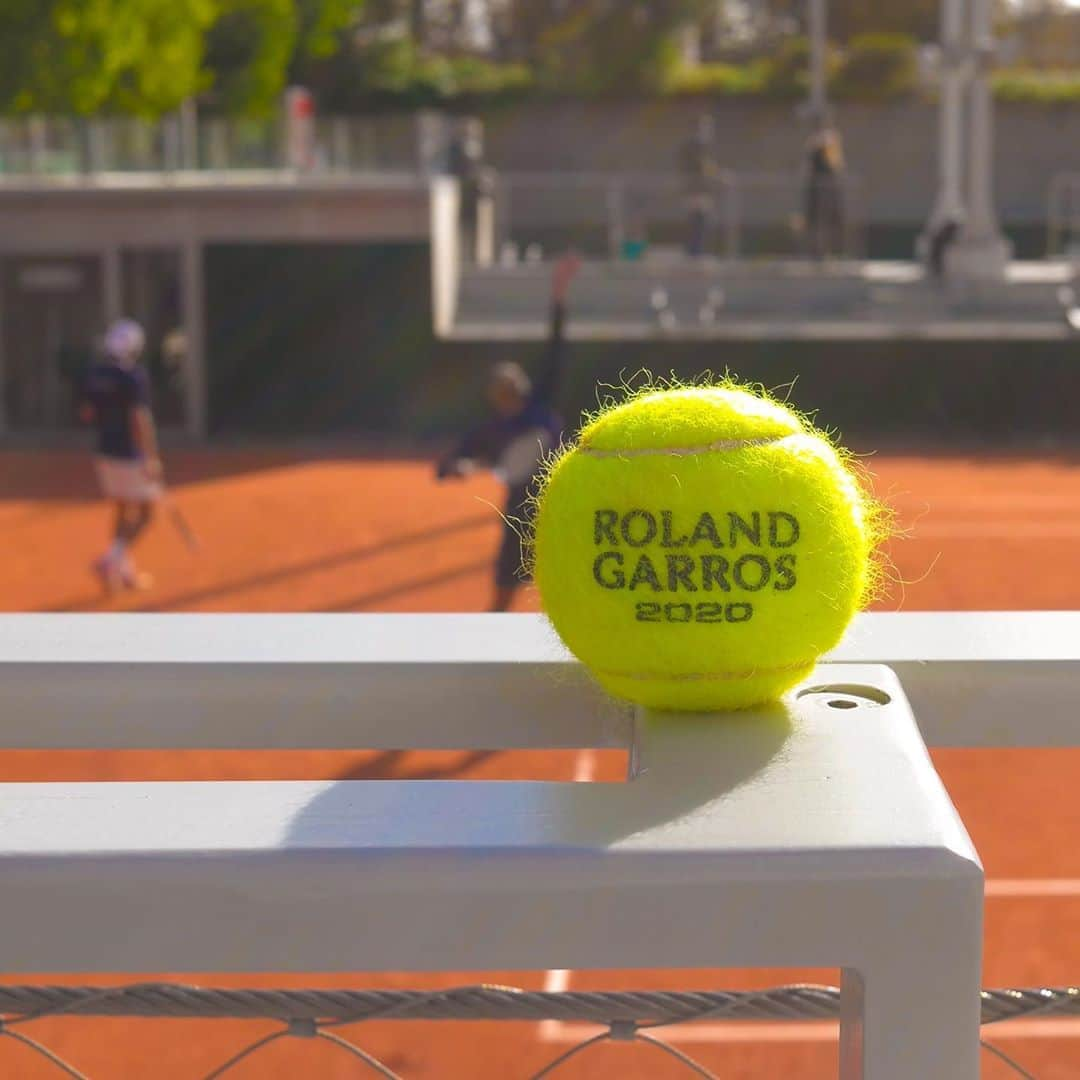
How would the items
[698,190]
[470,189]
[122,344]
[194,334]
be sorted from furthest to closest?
[470,189] < [698,190] < [194,334] < [122,344]

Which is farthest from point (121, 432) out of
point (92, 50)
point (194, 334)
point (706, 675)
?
point (92, 50)

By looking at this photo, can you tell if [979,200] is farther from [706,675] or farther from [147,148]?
[706,675]

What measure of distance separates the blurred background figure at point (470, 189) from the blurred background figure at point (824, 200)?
188 inches

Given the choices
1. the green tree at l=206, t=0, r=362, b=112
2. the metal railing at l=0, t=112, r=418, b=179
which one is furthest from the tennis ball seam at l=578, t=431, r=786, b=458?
the green tree at l=206, t=0, r=362, b=112

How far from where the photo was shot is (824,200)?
2416 cm

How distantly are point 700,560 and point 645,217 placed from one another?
23547mm

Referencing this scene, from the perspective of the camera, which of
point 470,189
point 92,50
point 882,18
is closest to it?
point 470,189

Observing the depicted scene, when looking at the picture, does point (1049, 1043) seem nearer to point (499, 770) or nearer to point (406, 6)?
point (499, 770)

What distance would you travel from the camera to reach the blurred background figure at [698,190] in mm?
24391

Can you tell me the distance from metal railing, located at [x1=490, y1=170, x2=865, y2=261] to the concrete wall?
39.2 feet

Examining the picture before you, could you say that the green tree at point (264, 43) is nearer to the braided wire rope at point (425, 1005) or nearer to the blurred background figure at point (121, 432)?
the blurred background figure at point (121, 432)

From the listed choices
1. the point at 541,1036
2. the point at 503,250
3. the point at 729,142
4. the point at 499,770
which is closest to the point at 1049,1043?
the point at 541,1036

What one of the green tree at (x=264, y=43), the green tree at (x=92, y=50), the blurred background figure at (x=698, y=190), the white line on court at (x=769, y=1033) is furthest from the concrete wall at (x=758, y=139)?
the white line on court at (x=769, y=1033)

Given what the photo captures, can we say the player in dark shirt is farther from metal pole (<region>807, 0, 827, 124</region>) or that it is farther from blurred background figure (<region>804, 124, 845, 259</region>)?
metal pole (<region>807, 0, 827, 124</region>)
